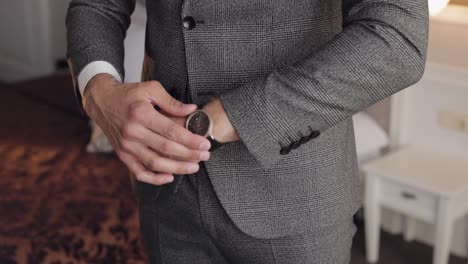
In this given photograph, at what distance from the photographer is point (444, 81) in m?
2.75

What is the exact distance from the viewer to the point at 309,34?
105 centimetres

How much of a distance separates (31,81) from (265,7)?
10.2 ft

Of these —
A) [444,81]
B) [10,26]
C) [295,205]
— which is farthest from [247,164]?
[10,26]

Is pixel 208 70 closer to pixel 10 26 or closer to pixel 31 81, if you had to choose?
pixel 31 81

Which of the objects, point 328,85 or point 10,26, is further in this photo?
point 10,26

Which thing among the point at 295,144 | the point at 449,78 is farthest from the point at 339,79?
the point at 449,78

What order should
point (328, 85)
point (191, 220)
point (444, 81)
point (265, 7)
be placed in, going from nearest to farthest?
1. point (328, 85)
2. point (265, 7)
3. point (191, 220)
4. point (444, 81)

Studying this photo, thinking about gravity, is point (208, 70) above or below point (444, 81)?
above

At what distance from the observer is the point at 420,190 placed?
8.48ft

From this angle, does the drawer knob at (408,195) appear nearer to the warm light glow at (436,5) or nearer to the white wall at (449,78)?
the white wall at (449,78)

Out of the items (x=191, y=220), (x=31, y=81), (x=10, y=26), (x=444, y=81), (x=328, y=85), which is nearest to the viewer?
(x=328, y=85)

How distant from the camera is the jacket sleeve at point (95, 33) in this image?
1.14 meters

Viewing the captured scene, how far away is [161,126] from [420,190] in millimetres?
1797

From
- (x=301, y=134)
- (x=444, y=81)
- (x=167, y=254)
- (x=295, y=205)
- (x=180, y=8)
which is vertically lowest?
(x=444, y=81)
